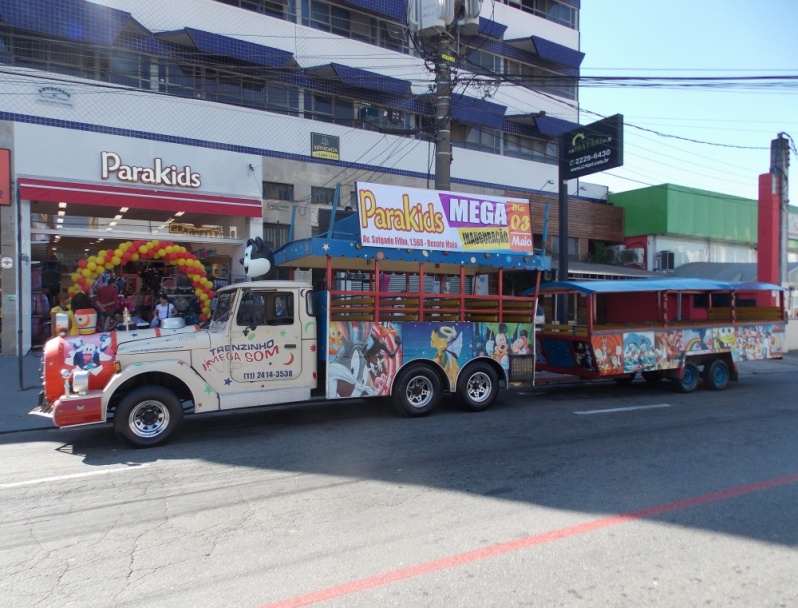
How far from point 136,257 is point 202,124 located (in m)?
7.49

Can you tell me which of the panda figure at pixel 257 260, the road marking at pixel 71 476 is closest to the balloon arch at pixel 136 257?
the panda figure at pixel 257 260

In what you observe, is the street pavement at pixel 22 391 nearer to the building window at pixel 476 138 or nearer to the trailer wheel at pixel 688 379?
the trailer wheel at pixel 688 379

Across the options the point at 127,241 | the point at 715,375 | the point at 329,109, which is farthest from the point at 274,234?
the point at 715,375

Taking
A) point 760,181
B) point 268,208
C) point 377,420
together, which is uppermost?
point 760,181

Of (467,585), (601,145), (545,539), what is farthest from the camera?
(601,145)

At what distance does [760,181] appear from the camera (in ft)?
67.6

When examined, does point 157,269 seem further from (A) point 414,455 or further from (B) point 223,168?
(A) point 414,455

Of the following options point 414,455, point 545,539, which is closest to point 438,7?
point 414,455

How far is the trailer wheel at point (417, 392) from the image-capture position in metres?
8.95

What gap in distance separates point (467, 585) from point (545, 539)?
954mm

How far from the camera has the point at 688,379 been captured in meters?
12.2

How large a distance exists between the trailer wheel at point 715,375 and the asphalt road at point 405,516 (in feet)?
13.8

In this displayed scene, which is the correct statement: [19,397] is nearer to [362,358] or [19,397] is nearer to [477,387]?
[362,358]

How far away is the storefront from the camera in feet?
48.3
